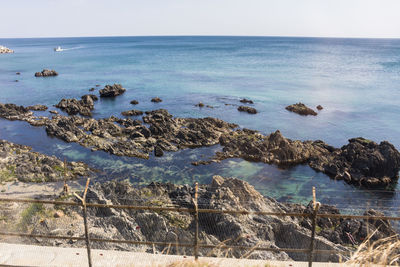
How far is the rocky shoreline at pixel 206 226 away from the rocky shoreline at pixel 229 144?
1063 centimetres

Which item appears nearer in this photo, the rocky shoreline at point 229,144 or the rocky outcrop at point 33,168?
the rocky outcrop at point 33,168

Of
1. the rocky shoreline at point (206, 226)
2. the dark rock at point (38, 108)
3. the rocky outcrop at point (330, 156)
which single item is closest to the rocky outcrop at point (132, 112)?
the dark rock at point (38, 108)

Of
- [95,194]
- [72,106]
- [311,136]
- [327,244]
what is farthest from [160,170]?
[72,106]

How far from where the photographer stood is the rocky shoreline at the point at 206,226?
11297 millimetres

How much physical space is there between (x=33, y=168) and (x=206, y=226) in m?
16.3

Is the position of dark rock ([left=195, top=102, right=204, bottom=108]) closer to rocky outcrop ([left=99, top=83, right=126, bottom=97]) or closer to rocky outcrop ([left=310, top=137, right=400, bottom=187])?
rocky outcrop ([left=99, top=83, right=126, bottom=97])

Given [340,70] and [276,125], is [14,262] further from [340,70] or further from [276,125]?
[340,70]

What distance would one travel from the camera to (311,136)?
112 feet

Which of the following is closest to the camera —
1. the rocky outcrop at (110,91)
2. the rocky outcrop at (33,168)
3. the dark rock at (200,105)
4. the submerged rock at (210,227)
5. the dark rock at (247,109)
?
the submerged rock at (210,227)

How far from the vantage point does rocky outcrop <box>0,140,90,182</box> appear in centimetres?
2186

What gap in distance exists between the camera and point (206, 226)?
12.9 meters

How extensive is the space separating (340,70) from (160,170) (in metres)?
79.2

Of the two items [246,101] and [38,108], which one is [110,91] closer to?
[38,108]

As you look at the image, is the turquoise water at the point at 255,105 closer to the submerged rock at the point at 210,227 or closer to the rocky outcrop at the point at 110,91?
the rocky outcrop at the point at 110,91
